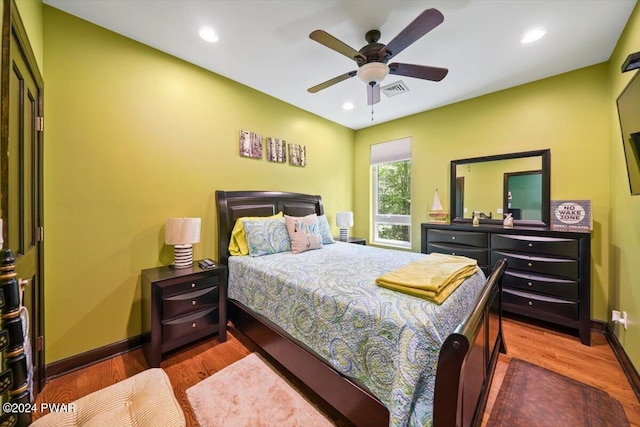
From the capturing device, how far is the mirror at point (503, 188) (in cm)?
295

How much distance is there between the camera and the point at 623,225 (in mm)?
2160

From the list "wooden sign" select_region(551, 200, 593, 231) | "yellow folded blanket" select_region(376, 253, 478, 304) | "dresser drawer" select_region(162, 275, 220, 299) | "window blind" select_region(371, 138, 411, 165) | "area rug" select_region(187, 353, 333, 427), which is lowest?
"area rug" select_region(187, 353, 333, 427)

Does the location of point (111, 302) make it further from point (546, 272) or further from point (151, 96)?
point (546, 272)

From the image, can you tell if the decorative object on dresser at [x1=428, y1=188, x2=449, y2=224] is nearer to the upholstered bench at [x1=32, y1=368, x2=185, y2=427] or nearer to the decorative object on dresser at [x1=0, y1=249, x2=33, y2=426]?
the upholstered bench at [x1=32, y1=368, x2=185, y2=427]

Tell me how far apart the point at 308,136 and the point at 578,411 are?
393 cm

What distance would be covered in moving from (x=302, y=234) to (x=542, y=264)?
8.47 feet

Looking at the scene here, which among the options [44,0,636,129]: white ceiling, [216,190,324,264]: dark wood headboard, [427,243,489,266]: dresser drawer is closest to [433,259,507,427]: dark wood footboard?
[427,243,489,266]: dresser drawer

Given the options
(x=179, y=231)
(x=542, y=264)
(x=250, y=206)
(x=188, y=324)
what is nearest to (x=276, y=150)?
(x=250, y=206)

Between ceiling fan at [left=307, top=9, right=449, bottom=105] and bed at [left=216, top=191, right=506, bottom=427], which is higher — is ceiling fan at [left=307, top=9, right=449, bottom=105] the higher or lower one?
the higher one

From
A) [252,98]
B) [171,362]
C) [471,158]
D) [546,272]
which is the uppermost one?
[252,98]

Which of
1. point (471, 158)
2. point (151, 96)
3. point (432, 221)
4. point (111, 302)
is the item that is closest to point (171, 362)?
point (111, 302)

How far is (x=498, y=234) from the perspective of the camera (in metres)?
2.89

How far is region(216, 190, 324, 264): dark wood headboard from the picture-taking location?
9.27 ft

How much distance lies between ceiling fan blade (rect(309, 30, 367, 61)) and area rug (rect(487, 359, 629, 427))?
107 inches
